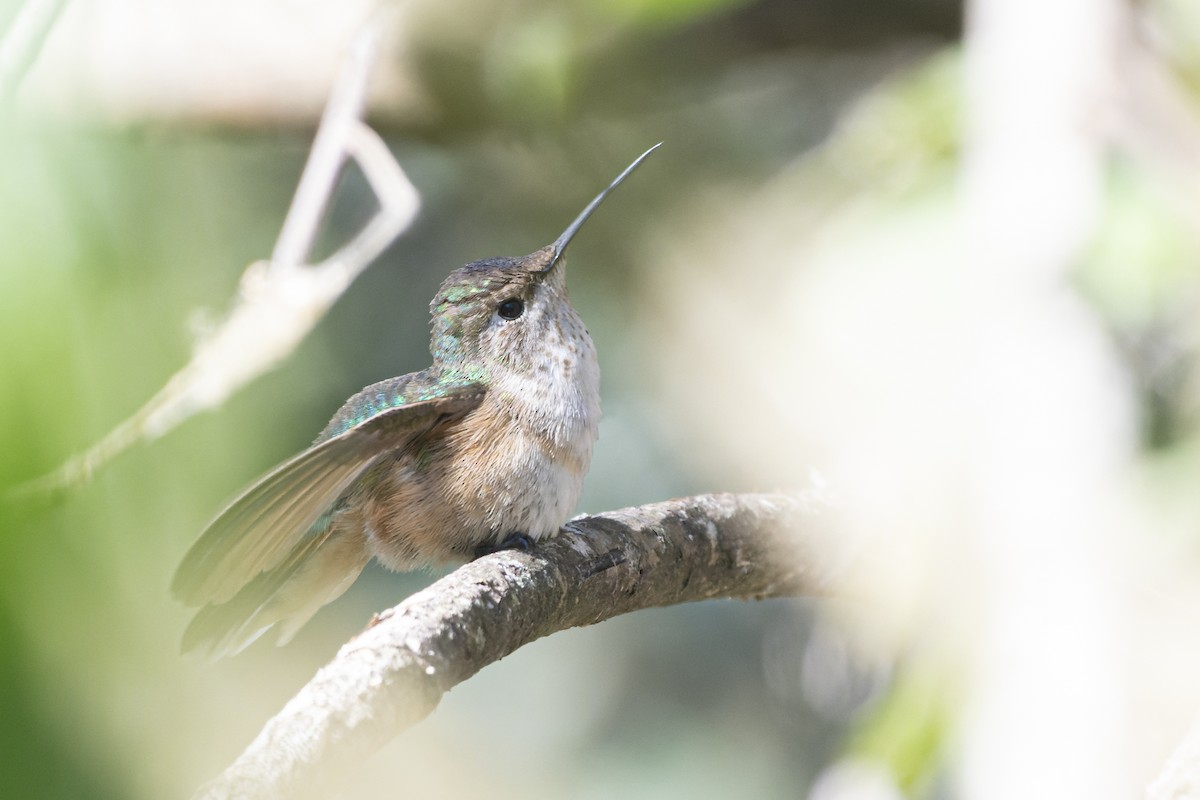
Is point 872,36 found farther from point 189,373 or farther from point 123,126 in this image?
point 189,373

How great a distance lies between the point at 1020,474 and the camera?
183 cm

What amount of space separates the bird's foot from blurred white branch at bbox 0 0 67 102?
37.8 inches

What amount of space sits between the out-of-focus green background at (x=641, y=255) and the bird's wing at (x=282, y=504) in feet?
0.20

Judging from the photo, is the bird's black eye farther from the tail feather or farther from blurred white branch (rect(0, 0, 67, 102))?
blurred white branch (rect(0, 0, 67, 102))

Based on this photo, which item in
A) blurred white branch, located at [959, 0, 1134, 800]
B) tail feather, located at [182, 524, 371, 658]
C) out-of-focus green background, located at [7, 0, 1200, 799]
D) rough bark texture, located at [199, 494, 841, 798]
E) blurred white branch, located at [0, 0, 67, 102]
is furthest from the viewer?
out-of-focus green background, located at [7, 0, 1200, 799]

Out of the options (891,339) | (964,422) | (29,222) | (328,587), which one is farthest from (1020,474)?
(29,222)

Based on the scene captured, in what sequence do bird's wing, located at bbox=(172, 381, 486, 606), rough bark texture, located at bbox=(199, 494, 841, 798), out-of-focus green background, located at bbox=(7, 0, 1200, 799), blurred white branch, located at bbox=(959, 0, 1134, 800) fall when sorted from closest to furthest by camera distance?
rough bark texture, located at bbox=(199, 494, 841, 798) → bird's wing, located at bbox=(172, 381, 486, 606) → blurred white branch, located at bbox=(959, 0, 1134, 800) → out-of-focus green background, located at bbox=(7, 0, 1200, 799)

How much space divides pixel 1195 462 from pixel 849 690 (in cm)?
159

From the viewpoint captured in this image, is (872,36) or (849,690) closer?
(849,690)

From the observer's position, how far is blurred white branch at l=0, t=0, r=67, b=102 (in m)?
0.86

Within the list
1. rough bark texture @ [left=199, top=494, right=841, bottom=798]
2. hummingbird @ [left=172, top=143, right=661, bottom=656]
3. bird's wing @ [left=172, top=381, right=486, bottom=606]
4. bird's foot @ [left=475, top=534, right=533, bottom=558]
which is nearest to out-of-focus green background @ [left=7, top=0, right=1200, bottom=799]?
bird's wing @ [left=172, top=381, right=486, bottom=606]

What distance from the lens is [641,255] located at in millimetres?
4270

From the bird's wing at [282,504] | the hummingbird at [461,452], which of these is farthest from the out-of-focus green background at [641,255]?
the hummingbird at [461,452]

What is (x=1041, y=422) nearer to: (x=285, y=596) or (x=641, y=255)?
(x=285, y=596)
